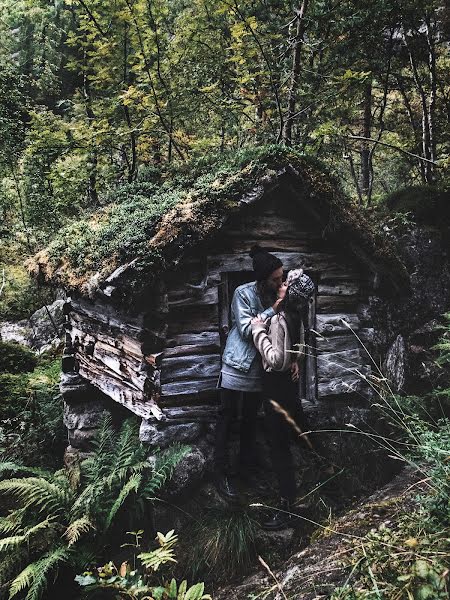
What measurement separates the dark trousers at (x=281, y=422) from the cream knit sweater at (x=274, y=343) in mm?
154

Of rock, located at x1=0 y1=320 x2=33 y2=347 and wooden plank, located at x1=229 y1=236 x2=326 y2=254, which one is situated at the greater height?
wooden plank, located at x1=229 y1=236 x2=326 y2=254

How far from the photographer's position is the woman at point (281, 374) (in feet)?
13.7

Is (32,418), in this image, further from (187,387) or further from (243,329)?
(243,329)

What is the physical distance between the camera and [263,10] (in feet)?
25.1

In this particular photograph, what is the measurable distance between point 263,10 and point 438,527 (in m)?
7.96

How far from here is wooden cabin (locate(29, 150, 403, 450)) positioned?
4914 millimetres

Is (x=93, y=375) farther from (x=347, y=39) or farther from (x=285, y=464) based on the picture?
(x=347, y=39)

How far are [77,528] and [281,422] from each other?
232 cm

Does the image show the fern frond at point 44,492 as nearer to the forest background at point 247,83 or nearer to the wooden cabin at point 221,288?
the wooden cabin at point 221,288

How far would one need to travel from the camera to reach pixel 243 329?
460 cm

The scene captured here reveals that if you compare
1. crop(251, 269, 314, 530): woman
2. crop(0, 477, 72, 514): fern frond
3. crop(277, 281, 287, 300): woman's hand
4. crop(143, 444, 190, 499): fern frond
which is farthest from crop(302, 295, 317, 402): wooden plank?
crop(0, 477, 72, 514): fern frond

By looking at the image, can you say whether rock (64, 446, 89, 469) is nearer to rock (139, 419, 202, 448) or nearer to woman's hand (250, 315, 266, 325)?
rock (139, 419, 202, 448)

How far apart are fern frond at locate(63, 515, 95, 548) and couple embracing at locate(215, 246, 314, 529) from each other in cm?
141

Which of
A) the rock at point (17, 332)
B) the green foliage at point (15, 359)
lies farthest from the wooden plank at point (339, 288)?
the rock at point (17, 332)
